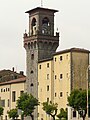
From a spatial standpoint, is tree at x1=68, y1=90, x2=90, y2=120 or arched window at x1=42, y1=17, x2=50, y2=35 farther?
arched window at x1=42, y1=17, x2=50, y2=35

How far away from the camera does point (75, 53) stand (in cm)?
9388

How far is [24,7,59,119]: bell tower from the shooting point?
106 m

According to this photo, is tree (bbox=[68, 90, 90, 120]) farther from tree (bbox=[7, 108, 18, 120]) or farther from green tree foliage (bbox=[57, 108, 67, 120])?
tree (bbox=[7, 108, 18, 120])

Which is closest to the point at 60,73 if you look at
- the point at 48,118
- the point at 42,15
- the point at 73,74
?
the point at 73,74

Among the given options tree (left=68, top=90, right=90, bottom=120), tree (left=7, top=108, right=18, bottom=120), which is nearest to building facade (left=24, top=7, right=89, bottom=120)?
tree (left=7, top=108, right=18, bottom=120)

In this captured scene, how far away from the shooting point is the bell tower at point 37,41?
349 feet

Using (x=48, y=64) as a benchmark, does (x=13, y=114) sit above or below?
A: below

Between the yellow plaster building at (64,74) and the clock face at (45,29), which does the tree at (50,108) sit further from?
the clock face at (45,29)

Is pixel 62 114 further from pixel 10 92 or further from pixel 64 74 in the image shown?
pixel 10 92

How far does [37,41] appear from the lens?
348 feet

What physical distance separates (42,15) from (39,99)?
18874mm

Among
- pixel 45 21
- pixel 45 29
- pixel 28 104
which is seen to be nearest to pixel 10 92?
pixel 45 29

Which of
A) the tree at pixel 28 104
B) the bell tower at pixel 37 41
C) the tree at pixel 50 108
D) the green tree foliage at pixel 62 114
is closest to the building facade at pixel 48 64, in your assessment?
the bell tower at pixel 37 41

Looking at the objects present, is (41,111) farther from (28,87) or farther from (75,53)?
(75,53)
